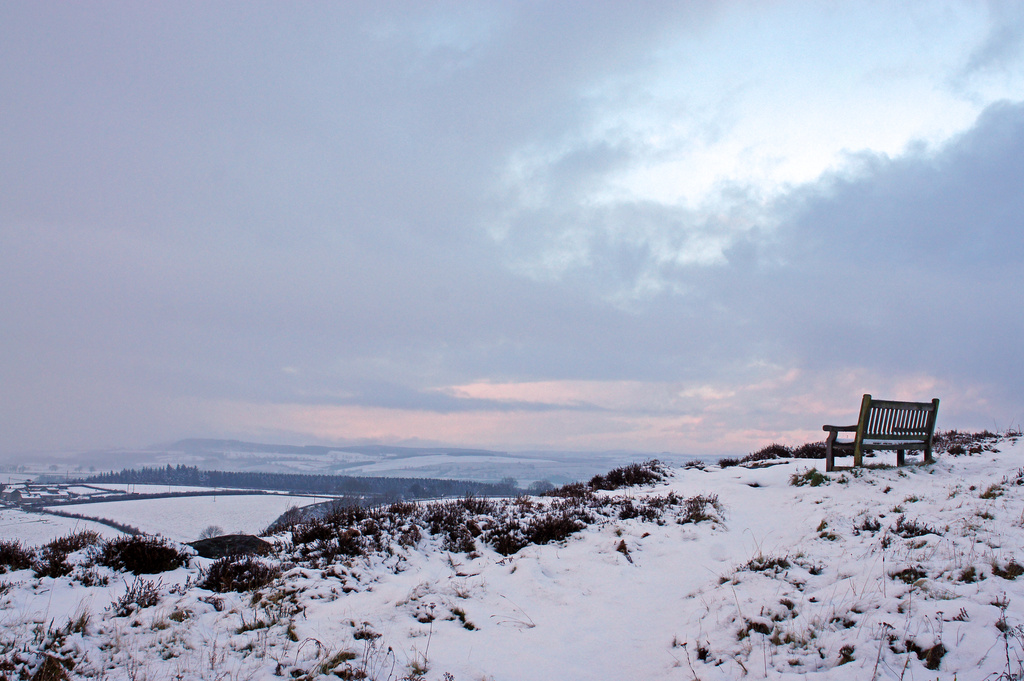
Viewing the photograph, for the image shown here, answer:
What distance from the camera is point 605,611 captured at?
636 cm

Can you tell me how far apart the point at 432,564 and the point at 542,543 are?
6.77ft

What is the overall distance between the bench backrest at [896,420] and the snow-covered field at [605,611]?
3.17m

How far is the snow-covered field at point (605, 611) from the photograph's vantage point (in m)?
4.41

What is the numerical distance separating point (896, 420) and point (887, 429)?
40 cm

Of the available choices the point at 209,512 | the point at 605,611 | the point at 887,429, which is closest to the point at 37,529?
the point at 605,611

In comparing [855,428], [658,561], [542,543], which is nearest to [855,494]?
[855,428]

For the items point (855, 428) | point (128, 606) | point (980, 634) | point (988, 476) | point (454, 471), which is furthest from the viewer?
point (454, 471)

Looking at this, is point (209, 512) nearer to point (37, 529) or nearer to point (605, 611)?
point (37, 529)

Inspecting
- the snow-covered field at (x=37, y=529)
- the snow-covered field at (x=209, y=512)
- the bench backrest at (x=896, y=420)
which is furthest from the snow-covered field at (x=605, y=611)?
the snow-covered field at (x=209, y=512)

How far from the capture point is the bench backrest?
38.8 feet

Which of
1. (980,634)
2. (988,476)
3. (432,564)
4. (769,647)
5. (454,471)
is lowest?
(454,471)

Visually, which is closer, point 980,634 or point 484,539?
point 980,634

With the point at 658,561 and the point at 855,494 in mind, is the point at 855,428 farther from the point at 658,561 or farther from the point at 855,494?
the point at 658,561

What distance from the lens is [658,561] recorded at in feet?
26.5
